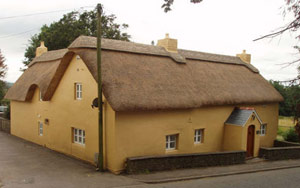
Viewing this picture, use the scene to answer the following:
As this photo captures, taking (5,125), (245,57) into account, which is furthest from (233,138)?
(5,125)

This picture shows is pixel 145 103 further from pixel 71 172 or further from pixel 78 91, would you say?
pixel 71 172

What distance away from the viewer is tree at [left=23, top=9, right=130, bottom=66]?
108 ft

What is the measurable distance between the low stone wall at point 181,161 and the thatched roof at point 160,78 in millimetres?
2536

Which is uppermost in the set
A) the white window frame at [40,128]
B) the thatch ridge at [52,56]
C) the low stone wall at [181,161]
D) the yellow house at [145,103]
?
the thatch ridge at [52,56]

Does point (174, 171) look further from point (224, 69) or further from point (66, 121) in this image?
point (224, 69)

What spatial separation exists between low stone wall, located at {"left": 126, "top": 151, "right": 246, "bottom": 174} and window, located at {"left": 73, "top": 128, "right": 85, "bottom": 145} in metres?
3.90

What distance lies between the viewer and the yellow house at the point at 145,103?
43.5 ft

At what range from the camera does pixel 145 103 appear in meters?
13.2

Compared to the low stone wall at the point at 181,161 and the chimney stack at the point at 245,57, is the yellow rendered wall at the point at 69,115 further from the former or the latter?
the chimney stack at the point at 245,57

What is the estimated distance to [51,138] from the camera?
1823 cm

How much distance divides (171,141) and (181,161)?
5.19 ft

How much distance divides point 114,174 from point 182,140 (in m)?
4.65

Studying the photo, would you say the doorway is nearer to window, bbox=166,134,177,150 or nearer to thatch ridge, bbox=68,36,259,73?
window, bbox=166,134,177,150

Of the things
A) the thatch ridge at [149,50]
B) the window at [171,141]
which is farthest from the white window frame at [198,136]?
the thatch ridge at [149,50]
